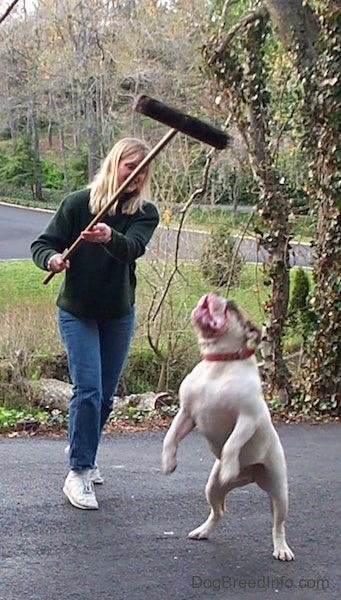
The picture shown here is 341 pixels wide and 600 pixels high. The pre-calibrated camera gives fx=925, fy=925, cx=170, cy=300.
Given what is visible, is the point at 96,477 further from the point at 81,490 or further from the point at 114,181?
the point at 114,181

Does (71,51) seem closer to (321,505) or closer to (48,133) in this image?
(48,133)

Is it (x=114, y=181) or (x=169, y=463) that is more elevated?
(x=114, y=181)

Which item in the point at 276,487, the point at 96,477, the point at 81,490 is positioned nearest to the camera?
the point at 276,487

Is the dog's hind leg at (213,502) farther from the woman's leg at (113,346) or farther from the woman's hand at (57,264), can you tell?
the woman's hand at (57,264)

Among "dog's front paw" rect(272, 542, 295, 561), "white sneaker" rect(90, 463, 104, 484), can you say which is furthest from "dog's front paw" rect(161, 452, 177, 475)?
"white sneaker" rect(90, 463, 104, 484)

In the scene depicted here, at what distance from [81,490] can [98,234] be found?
1399 millimetres

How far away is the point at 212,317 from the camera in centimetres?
389

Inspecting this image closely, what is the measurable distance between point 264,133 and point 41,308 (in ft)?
14.6

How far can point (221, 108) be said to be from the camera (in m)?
9.59

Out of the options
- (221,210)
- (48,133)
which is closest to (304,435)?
(221,210)

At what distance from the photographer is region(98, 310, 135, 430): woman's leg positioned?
489 centimetres

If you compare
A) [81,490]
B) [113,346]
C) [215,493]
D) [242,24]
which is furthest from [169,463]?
[242,24]

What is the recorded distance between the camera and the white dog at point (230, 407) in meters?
3.82

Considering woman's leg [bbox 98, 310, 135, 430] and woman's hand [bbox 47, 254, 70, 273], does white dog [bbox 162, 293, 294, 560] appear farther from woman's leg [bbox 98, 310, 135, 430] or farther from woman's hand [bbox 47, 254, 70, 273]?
woman's leg [bbox 98, 310, 135, 430]
